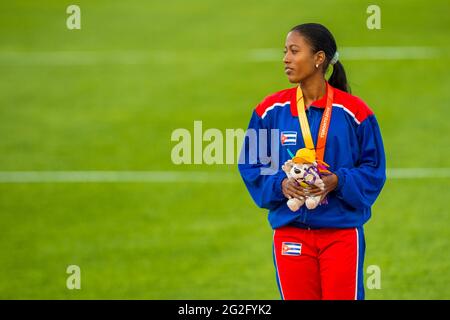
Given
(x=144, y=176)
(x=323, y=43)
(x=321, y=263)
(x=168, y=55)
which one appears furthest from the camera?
(x=168, y=55)

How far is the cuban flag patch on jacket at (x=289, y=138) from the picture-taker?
19.0ft

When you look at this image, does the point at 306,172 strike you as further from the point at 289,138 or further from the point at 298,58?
the point at 298,58

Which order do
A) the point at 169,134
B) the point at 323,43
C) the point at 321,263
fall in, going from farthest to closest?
the point at 169,134
the point at 323,43
the point at 321,263

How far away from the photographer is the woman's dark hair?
19.1 feet

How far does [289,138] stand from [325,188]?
1.16 feet

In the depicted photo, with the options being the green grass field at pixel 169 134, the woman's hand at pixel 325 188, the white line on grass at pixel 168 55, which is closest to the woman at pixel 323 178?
the woman's hand at pixel 325 188

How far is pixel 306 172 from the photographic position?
560cm

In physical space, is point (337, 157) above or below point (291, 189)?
above

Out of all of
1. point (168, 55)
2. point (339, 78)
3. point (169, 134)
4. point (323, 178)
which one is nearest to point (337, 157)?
point (323, 178)

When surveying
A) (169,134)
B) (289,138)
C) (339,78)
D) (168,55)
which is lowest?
(289,138)

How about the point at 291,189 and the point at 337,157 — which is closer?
the point at 291,189

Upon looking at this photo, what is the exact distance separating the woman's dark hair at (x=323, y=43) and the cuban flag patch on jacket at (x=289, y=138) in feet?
1.40
